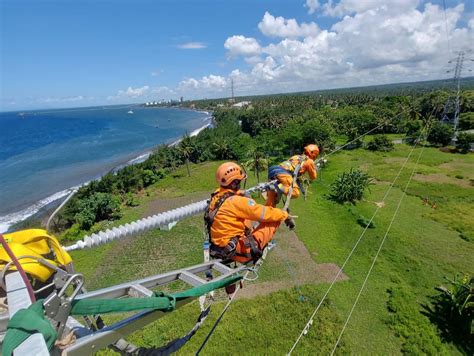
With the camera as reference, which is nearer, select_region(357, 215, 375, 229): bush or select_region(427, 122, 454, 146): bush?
select_region(357, 215, 375, 229): bush

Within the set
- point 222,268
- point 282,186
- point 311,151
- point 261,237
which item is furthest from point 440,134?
point 222,268

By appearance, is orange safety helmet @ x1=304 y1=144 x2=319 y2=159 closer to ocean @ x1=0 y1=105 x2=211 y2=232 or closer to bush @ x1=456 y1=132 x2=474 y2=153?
ocean @ x1=0 y1=105 x2=211 y2=232

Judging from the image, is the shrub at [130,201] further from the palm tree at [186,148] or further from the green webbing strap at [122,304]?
the green webbing strap at [122,304]

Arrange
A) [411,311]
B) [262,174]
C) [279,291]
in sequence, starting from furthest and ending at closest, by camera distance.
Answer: [262,174] → [279,291] → [411,311]

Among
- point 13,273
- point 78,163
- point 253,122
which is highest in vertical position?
point 13,273

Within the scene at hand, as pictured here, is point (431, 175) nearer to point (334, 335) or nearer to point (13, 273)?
point (334, 335)

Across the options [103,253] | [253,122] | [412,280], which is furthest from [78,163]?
[412,280]

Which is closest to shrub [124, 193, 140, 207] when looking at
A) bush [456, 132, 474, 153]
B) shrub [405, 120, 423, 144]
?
Answer: bush [456, 132, 474, 153]
